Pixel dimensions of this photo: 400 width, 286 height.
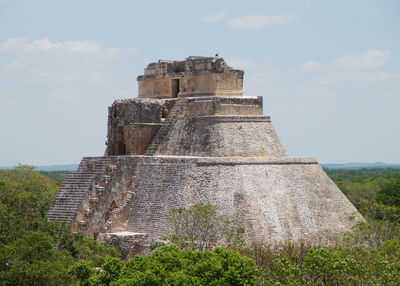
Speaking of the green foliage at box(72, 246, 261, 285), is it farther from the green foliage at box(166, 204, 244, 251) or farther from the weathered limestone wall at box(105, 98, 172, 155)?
the weathered limestone wall at box(105, 98, 172, 155)

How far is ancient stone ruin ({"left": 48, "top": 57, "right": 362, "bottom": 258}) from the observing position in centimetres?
2536

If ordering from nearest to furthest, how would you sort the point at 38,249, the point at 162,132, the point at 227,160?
the point at 38,249, the point at 227,160, the point at 162,132

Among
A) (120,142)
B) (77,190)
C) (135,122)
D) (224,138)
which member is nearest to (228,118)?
(224,138)

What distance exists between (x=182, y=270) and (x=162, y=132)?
11519 millimetres

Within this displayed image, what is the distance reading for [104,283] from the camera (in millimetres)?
19500

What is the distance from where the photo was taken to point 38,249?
21.7m

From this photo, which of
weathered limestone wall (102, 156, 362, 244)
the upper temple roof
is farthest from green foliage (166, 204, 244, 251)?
the upper temple roof

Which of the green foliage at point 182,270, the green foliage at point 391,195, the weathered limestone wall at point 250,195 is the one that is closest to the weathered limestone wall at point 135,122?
the weathered limestone wall at point 250,195

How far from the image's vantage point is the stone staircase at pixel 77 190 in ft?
90.1

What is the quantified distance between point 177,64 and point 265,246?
1130 centimetres

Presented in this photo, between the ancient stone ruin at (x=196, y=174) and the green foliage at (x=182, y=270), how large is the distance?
4.78m

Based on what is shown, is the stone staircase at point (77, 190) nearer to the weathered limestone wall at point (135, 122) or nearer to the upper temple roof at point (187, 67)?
the weathered limestone wall at point (135, 122)

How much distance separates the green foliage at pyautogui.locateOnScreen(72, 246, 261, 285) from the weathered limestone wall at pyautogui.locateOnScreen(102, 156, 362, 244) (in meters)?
4.74

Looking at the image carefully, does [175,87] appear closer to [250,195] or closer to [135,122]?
[135,122]
